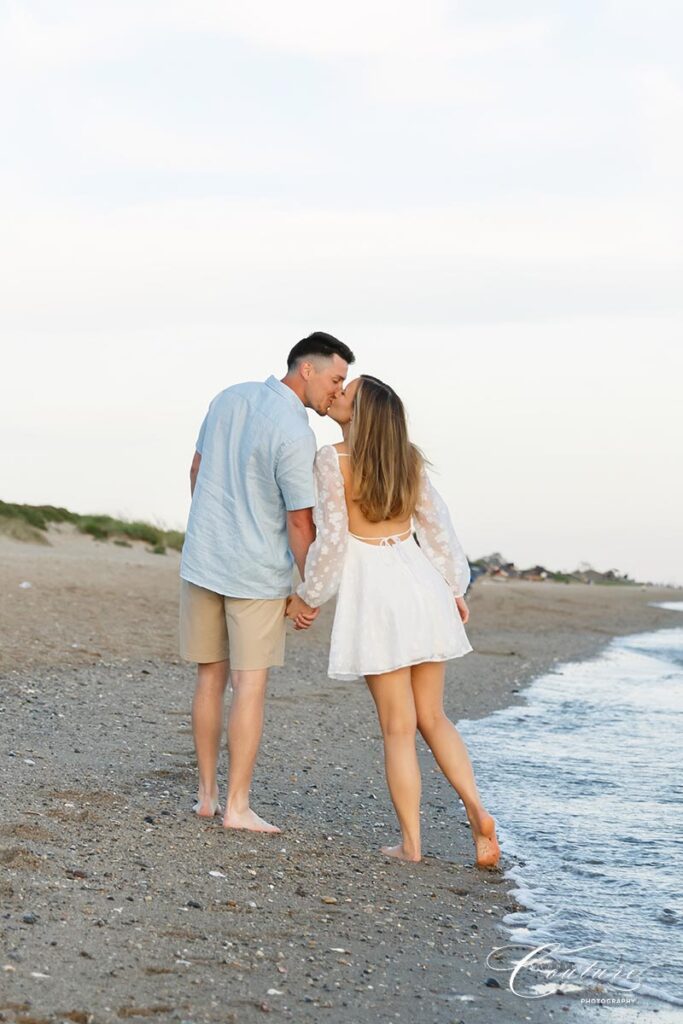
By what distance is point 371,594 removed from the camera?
5328 millimetres

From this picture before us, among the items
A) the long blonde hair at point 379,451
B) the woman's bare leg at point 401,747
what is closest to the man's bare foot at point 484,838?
the woman's bare leg at point 401,747

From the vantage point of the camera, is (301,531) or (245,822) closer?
(301,531)

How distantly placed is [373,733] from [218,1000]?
567 cm

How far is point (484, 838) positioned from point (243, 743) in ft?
3.75

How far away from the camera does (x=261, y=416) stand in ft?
17.6

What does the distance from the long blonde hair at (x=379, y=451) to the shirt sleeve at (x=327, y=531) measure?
0.08 meters

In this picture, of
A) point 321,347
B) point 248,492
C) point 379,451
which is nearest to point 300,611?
point 248,492

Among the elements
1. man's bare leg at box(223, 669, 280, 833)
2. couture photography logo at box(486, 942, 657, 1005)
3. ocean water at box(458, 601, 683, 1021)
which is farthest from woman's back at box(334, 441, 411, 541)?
couture photography logo at box(486, 942, 657, 1005)

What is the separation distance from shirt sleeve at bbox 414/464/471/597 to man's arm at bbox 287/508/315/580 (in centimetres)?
47

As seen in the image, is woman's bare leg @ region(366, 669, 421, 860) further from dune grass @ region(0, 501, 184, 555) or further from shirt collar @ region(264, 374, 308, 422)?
dune grass @ region(0, 501, 184, 555)

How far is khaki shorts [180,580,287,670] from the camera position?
546cm

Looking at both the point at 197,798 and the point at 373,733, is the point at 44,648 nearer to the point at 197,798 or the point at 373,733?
the point at 373,733

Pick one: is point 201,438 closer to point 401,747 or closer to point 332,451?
point 332,451

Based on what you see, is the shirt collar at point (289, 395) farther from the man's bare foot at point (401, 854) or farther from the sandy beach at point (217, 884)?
the man's bare foot at point (401, 854)
